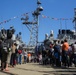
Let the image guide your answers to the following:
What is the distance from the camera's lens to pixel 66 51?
684 inches

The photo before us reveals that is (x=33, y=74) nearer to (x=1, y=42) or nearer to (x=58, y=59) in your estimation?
(x=1, y=42)

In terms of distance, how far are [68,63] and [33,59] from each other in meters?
18.4

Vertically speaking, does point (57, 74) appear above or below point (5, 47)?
below

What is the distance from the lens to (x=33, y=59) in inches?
1416

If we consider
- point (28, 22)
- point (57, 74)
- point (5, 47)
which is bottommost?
point (57, 74)

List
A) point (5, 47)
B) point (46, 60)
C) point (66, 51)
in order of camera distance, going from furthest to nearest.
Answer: point (46, 60)
point (66, 51)
point (5, 47)

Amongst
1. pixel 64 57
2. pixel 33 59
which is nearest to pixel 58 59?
pixel 64 57

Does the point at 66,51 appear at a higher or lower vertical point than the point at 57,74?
higher

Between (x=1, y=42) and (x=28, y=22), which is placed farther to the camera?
(x=28, y=22)

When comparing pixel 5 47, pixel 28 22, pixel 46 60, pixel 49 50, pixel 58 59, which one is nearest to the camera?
pixel 5 47

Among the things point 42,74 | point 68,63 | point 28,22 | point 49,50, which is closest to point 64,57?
point 68,63

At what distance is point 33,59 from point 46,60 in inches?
534

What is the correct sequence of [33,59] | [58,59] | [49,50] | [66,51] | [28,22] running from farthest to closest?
[28,22], [33,59], [49,50], [58,59], [66,51]

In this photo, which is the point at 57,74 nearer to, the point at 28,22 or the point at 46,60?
the point at 46,60
